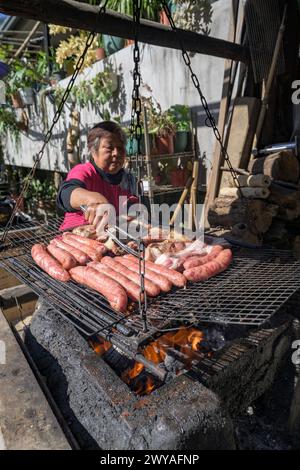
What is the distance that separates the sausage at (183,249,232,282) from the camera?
7.93 ft

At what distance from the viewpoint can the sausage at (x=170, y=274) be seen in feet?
7.66

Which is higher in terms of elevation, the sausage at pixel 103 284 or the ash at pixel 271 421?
the sausage at pixel 103 284

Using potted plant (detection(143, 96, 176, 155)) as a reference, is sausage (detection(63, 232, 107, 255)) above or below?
below

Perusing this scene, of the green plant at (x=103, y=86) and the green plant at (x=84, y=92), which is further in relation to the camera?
the green plant at (x=84, y=92)

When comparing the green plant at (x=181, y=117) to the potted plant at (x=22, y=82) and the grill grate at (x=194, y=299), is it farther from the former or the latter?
the potted plant at (x=22, y=82)

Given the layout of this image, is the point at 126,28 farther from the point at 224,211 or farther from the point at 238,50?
the point at 224,211

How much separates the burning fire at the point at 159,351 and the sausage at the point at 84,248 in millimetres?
727

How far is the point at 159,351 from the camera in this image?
2.54m

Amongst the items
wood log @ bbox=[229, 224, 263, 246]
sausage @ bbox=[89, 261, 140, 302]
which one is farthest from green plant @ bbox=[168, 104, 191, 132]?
sausage @ bbox=[89, 261, 140, 302]

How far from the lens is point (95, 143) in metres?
3.71

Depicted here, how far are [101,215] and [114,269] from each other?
1.60 ft

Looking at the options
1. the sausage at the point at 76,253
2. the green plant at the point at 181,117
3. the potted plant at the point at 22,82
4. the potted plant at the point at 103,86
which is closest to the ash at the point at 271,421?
the sausage at the point at 76,253

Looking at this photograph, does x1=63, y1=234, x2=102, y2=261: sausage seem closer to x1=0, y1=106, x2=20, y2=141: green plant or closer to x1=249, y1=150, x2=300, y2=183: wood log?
x1=249, y1=150, x2=300, y2=183: wood log

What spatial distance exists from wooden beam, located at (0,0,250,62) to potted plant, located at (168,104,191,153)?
5.82ft
